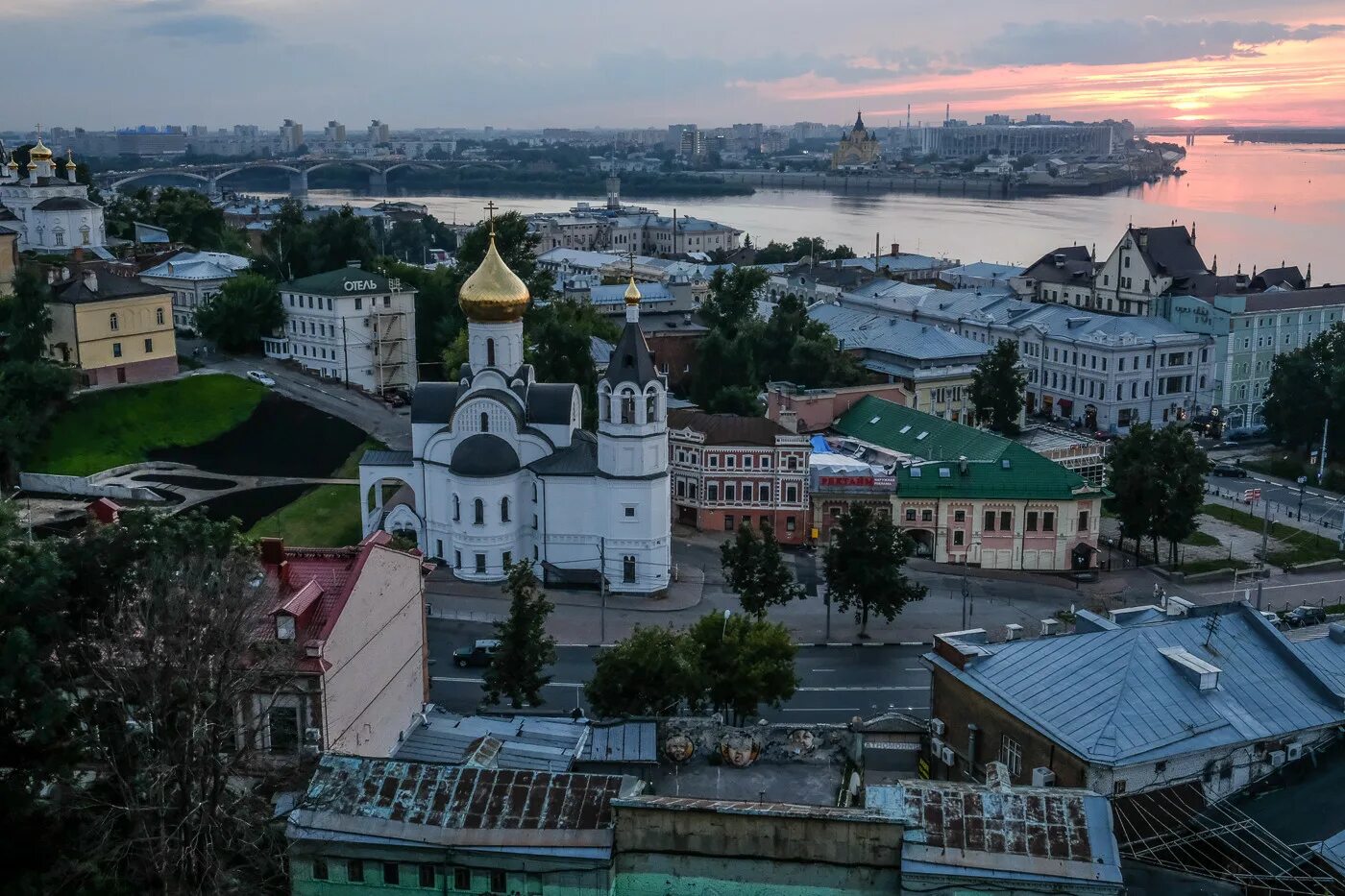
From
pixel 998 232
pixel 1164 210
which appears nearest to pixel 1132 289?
pixel 998 232

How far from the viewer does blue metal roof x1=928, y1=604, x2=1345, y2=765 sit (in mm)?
17969

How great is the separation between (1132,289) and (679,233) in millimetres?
54106

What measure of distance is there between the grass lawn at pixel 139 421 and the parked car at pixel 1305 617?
31.6 m

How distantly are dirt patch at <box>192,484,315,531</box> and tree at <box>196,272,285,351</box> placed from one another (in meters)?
12.9

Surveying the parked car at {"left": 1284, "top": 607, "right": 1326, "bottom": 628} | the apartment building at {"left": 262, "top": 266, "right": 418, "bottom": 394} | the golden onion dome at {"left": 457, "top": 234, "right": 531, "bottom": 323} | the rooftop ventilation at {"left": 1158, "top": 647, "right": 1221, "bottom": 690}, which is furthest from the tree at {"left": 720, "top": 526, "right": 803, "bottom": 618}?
the apartment building at {"left": 262, "top": 266, "right": 418, "bottom": 394}

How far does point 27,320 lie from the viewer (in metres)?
43.2

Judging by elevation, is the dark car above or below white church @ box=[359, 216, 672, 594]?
below

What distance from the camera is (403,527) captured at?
36562 millimetres

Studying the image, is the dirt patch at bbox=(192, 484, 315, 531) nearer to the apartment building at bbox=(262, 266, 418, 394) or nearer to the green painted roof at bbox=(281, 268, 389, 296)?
the apartment building at bbox=(262, 266, 418, 394)

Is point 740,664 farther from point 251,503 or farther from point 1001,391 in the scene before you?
point 1001,391

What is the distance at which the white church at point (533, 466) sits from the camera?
34312 millimetres

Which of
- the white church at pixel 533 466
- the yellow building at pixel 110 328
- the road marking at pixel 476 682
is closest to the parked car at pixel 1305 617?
the white church at pixel 533 466

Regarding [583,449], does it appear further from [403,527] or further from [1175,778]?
[1175,778]

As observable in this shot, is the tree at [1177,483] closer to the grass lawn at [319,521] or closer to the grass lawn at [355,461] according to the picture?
the grass lawn at [319,521]
